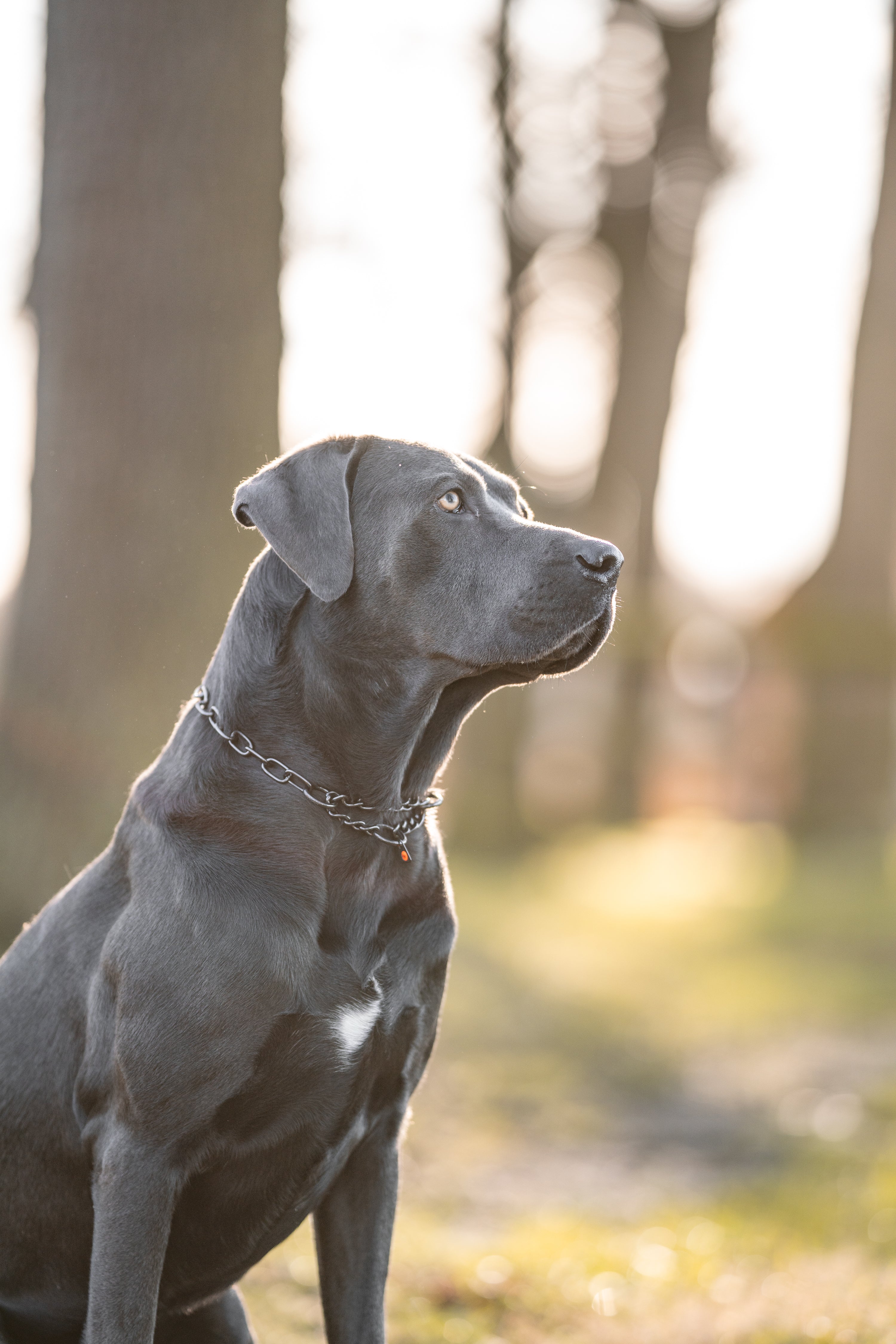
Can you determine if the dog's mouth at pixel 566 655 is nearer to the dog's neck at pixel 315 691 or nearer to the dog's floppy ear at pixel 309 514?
the dog's neck at pixel 315 691

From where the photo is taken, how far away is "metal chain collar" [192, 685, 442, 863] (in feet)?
9.02

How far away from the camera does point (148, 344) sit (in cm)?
486

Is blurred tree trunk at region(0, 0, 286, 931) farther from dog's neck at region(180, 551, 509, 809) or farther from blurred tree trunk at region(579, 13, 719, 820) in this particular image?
blurred tree trunk at region(579, 13, 719, 820)

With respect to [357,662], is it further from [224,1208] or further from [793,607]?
[793,607]

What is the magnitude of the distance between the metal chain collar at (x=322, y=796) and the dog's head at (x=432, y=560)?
34cm

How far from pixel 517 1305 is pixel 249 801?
2.45m

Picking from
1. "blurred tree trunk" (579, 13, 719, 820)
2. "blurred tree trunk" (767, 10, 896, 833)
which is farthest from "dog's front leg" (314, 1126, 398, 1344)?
"blurred tree trunk" (579, 13, 719, 820)

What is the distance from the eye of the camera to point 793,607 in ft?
49.9

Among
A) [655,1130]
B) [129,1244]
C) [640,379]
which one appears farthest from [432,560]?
[640,379]

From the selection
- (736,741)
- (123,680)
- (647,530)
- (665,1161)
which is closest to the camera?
(123,680)

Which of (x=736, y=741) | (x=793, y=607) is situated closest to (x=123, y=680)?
(x=793, y=607)

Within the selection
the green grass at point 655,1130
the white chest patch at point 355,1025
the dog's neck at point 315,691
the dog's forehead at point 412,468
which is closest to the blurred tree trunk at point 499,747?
the green grass at point 655,1130

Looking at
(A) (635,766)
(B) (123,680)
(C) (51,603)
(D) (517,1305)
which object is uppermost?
(A) (635,766)

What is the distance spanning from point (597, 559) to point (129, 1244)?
5.74 feet
